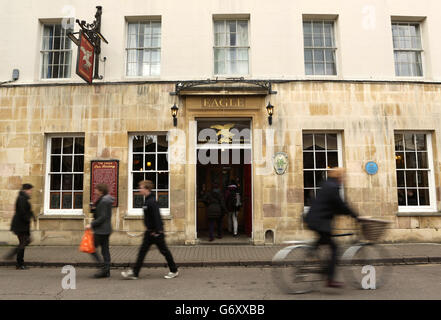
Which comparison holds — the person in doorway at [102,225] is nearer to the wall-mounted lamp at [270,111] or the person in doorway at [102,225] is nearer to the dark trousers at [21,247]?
the dark trousers at [21,247]

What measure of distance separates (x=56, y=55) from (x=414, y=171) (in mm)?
12359

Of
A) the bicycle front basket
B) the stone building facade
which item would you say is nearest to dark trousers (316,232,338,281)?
the bicycle front basket

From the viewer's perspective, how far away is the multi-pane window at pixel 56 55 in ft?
33.8

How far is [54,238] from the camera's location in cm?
948

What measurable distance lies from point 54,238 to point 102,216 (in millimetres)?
4525

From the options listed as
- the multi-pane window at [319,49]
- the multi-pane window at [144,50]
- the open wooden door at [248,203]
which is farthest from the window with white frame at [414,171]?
the multi-pane window at [144,50]

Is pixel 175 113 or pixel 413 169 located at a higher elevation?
pixel 175 113

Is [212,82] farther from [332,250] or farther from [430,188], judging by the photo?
[430,188]

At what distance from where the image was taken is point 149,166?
32.6 ft

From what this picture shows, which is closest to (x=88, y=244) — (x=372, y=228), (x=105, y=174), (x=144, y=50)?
(x=105, y=174)

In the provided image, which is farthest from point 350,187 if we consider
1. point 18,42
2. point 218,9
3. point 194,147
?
point 18,42

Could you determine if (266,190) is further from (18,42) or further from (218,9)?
(18,42)

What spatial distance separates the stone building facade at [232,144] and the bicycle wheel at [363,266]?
426cm

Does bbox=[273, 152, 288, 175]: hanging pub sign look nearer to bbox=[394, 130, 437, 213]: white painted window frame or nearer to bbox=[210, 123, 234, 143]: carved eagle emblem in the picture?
bbox=[210, 123, 234, 143]: carved eagle emblem
